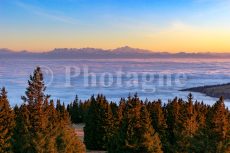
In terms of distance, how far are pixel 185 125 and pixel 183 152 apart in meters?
3.87

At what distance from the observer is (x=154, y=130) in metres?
59.1

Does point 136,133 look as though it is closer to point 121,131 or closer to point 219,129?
point 121,131

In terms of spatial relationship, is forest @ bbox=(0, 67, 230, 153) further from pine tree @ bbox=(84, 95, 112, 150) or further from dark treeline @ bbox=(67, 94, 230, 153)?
pine tree @ bbox=(84, 95, 112, 150)

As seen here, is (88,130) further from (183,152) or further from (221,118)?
(221,118)

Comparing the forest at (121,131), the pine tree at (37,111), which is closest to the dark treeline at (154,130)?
the forest at (121,131)

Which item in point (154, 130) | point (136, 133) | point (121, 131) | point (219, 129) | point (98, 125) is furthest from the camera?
point (98, 125)

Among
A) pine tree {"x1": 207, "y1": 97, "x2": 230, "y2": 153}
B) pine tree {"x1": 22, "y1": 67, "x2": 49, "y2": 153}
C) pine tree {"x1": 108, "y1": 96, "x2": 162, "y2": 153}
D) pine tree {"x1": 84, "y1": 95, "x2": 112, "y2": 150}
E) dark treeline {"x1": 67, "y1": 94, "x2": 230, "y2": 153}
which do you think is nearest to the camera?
pine tree {"x1": 207, "y1": 97, "x2": 230, "y2": 153}

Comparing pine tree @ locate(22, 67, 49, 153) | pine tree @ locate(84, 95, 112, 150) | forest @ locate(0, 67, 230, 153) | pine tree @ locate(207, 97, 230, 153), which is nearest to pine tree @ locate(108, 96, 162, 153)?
forest @ locate(0, 67, 230, 153)

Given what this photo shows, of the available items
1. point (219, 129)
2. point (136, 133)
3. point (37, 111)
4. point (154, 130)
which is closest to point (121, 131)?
point (136, 133)

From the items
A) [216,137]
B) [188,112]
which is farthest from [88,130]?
[216,137]

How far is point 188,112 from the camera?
60.0m

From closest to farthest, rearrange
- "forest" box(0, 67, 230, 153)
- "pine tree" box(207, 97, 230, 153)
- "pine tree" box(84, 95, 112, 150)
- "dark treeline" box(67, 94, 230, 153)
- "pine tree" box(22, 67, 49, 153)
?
1. "pine tree" box(207, 97, 230, 153)
2. "dark treeline" box(67, 94, 230, 153)
3. "forest" box(0, 67, 230, 153)
4. "pine tree" box(22, 67, 49, 153)
5. "pine tree" box(84, 95, 112, 150)

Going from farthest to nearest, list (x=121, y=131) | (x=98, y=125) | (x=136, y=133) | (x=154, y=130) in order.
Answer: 1. (x=98, y=125)
2. (x=154, y=130)
3. (x=121, y=131)
4. (x=136, y=133)

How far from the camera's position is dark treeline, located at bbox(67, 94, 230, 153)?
46.2 metres
